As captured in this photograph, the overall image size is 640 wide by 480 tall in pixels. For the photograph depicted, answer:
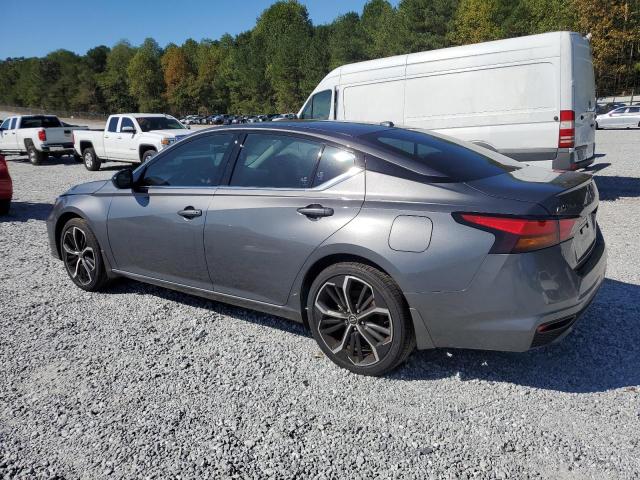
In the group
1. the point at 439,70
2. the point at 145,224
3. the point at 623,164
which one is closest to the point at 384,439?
the point at 145,224

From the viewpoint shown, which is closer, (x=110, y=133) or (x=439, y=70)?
(x=439, y=70)

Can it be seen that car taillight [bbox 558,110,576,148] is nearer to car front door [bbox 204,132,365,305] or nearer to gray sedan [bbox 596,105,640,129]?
car front door [bbox 204,132,365,305]

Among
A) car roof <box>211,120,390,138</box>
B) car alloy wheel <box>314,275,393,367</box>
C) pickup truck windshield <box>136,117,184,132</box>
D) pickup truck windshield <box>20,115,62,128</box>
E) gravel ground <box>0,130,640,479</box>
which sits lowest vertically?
gravel ground <box>0,130,640,479</box>

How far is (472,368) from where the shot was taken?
Answer: 3285mm

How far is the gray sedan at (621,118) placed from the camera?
91.2 ft

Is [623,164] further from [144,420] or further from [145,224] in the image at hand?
[144,420]

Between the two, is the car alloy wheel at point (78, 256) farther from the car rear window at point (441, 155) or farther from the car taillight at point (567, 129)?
the car taillight at point (567, 129)

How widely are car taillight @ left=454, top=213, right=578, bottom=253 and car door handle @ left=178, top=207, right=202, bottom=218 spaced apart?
6.32 ft

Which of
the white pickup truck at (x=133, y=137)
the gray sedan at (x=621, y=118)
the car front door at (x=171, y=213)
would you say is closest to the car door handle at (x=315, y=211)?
the car front door at (x=171, y=213)

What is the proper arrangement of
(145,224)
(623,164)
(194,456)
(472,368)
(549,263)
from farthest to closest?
(623,164)
(145,224)
(472,368)
(549,263)
(194,456)

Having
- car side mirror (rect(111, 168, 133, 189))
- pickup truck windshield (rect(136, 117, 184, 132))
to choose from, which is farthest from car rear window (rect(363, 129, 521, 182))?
pickup truck windshield (rect(136, 117, 184, 132))

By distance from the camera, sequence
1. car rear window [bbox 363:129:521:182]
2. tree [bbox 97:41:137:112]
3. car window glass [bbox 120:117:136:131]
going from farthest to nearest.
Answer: tree [bbox 97:41:137:112] → car window glass [bbox 120:117:136:131] → car rear window [bbox 363:129:521:182]

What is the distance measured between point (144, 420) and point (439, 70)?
837 centimetres

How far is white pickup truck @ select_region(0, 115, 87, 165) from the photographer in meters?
18.4
